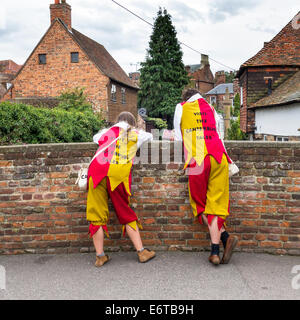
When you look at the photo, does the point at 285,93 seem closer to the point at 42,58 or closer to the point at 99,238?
the point at 99,238

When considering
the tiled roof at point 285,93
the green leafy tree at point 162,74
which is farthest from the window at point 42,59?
the tiled roof at point 285,93

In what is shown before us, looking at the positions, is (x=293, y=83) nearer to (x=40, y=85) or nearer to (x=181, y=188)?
(x=181, y=188)

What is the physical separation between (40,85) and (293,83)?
780 inches

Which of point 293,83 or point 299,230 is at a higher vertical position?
point 293,83

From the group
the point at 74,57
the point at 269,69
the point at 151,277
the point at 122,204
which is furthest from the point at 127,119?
the point at 74,57

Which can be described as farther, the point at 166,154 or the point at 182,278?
the point at 166,154

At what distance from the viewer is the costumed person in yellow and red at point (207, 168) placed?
375cm

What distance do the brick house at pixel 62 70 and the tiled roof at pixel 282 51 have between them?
12.9m

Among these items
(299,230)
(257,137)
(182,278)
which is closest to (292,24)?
(257,137)

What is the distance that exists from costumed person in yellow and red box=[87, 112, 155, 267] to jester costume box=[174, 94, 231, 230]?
527mm

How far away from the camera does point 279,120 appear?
14.4m

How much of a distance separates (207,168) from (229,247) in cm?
88

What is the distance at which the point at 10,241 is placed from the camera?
430 centimetres
